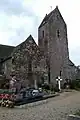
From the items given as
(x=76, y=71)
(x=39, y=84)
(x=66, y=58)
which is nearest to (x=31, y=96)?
(x=39, y=84)

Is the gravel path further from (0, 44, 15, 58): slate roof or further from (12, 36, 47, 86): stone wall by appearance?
(0, 44, 15, 58): slate roof

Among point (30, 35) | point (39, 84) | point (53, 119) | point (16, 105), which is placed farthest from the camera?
point (30, 35)

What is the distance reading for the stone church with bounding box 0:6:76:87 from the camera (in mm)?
31984

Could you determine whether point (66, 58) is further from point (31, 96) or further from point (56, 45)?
point (31, 96)

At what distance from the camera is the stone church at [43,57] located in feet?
105

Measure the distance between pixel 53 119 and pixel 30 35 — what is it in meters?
27.1

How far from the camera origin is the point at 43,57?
34.6 meters

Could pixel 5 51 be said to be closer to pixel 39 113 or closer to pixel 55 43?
pixel 55 43

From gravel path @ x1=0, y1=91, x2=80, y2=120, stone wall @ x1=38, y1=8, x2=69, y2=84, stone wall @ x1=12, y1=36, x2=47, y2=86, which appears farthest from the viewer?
stone wall @ x1=38, y1=8, x2=69, y2=84

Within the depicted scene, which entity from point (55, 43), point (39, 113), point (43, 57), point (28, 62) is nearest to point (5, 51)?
point (28, 62)

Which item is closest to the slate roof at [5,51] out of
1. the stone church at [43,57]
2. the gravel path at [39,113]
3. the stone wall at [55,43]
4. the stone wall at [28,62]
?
the stone church at [43,57]

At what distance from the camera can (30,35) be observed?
1393 inches

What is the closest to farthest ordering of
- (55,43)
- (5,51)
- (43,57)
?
(43,57), (55,43), (5,51)

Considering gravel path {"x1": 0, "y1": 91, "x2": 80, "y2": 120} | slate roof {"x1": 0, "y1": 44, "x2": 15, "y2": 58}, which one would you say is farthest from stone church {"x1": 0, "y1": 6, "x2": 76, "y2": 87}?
gravel path {"x1": 0, "y1": 91, "x2": 80, "y2": 120}
